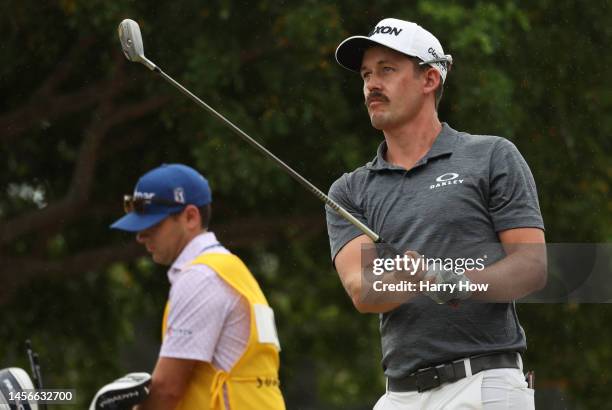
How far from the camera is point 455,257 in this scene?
4188 mm

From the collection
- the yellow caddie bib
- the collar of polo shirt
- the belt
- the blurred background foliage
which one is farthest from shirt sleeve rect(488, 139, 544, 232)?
the blurred background foliage

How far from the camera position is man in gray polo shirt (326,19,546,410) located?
4152 millimetres

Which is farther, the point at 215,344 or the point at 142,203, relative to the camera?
the point at 142,203

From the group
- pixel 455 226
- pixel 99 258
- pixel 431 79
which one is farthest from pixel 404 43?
pixel 99 258

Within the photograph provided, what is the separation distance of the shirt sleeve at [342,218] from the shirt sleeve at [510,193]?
1.53ft

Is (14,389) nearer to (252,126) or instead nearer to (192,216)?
(192,216)

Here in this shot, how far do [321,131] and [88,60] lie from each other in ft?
7.38

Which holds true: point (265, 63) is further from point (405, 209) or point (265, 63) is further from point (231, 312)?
point (405, 209)

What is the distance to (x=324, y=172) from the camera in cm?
1237

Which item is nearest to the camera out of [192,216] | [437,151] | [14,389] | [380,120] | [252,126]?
[437,151]

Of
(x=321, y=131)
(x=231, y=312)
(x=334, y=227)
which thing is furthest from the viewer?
(x=321, y=131)

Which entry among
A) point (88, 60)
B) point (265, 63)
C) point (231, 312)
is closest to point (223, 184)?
point (265, 63)

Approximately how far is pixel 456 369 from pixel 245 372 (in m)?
1.10

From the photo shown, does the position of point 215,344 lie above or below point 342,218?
below
